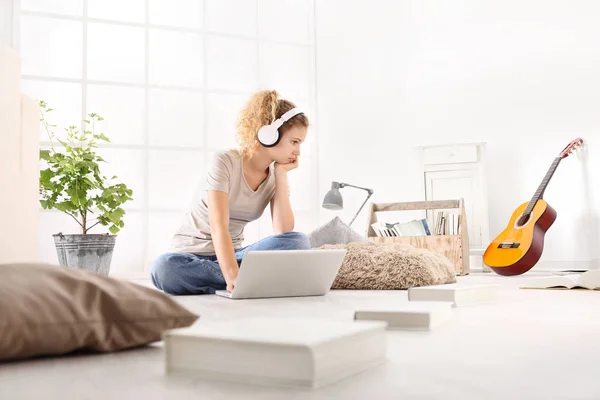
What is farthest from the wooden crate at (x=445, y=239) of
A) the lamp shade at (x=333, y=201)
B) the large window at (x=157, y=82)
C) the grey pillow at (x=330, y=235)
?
the large window at (x=157, y=82)

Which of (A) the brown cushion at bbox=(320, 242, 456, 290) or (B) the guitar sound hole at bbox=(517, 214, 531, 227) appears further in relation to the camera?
(B) the guitar sound hole at bbox=(517, 214, 531, 227)

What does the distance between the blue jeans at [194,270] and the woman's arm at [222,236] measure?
0.25 m

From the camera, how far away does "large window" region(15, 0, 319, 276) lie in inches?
189

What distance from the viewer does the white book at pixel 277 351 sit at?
81cm

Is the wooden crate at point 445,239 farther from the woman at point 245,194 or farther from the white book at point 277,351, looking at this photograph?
the white book at point 277,351

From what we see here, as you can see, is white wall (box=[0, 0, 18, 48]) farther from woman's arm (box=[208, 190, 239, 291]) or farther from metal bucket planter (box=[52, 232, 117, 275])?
woman's arm (box=[208, 190, 239, 291])

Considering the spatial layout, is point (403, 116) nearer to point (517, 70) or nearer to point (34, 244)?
point (517, 70)

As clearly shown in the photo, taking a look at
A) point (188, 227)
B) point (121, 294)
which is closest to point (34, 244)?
point (188, 227)

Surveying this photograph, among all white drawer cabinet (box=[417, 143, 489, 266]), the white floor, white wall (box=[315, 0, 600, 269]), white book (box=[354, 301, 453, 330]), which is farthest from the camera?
white drawer cabinet (box=[417, 143, 489, 266])

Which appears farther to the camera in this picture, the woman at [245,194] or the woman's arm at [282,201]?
the woman's arm at [282,201]

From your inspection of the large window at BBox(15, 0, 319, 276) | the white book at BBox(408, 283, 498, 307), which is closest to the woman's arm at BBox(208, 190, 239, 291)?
the white book at BBox(408, 283, 498, 307)

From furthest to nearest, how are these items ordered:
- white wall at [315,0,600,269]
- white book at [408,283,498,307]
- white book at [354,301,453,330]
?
1. white wall at [315,0,600,269]
2. white book at [408,283,498,307]
3. white book at [354,301,453,330]

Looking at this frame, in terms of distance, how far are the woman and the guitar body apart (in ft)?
5.93

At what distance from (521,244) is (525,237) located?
6cm
